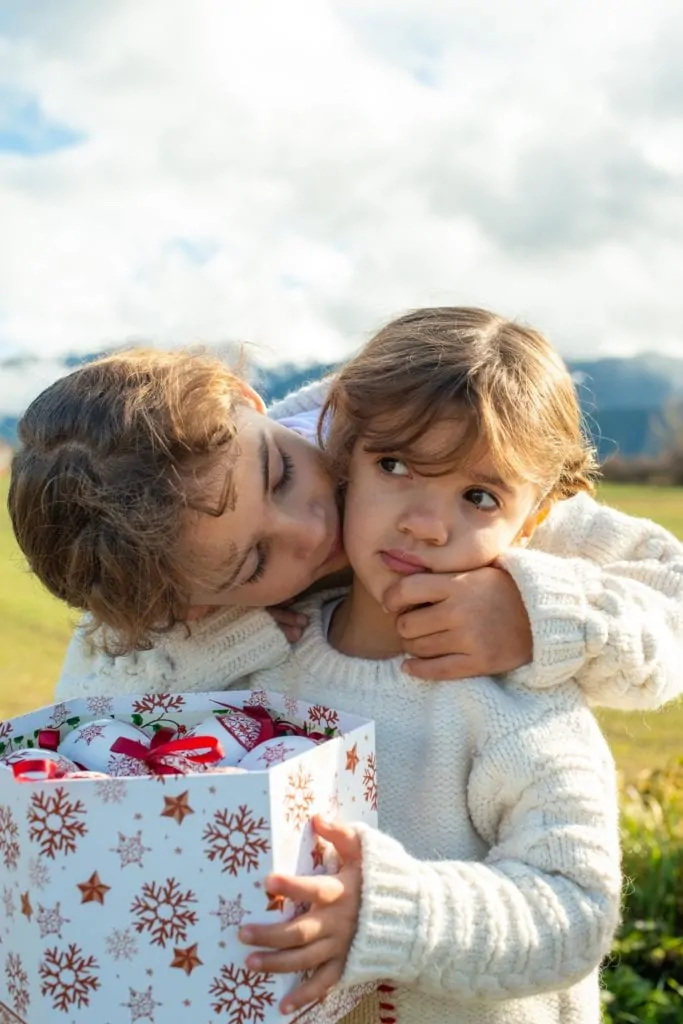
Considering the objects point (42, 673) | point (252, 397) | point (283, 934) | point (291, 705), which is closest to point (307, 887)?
point (283, 934)

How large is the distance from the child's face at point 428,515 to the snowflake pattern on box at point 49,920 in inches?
29.1

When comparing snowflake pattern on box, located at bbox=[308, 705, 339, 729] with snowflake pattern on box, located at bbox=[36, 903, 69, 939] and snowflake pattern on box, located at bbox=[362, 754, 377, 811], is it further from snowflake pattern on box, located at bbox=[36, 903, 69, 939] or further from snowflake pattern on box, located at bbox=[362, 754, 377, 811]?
snowflake pattern on box, located at bbox=[36, 903, 69, 939]

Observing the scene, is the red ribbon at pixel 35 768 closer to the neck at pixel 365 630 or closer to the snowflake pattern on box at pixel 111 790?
the snowflake pattern on box at pixel 111 790

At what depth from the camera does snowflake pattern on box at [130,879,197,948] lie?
1509mm

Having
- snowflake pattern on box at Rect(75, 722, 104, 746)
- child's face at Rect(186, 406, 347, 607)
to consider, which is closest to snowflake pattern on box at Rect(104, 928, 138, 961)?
snowflake pattern on box at Rect(75, 722, 104, 746)

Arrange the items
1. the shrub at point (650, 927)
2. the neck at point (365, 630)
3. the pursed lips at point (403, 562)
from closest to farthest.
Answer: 1. the pursed lips at point (403, 562)
2. the neck at point (365, 630)
3. the shrub at point (650, 927)

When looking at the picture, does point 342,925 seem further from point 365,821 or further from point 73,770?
point 73,770

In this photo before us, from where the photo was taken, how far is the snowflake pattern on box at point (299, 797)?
151cm

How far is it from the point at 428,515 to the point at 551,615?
0.86 feet

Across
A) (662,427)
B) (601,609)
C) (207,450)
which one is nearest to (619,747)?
(601,609)

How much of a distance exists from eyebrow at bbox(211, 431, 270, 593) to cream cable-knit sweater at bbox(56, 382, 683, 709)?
19 cm

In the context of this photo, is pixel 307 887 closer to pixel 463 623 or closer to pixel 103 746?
pixel 103 746

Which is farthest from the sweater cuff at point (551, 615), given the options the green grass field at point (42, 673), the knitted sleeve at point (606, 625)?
the green grass field at point (42, 673)

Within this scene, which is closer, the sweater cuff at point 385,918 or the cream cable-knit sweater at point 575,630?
the sweater cuff at point 385,918
